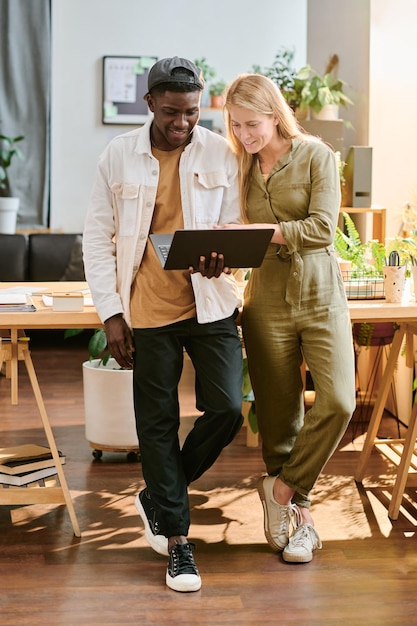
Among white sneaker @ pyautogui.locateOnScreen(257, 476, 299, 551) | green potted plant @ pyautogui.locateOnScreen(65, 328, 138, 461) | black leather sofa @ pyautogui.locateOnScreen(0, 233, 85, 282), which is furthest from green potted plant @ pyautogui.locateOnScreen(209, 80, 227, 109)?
white sneaker @ pyautogui.locateOnScreen(257, 476, 299, 551)

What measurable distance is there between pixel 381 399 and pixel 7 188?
525cm

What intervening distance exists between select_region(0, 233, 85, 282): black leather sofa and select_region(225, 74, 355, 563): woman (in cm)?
426

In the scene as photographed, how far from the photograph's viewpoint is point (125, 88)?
26.6 ft

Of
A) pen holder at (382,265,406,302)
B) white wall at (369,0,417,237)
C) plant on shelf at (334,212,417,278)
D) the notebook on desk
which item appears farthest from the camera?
white wall at (369,0,417,237)

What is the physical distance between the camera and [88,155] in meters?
8.23

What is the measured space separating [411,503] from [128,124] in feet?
18.2

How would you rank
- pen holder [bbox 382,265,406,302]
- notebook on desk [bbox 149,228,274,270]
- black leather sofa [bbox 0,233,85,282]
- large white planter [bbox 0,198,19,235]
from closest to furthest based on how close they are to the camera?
notebook on desk [bbox 149,228,274,270]
pen holder [bbox 382,265,406,302]
black leather sofa [bbox 0,233,85,282]
large white planter [bbox 0,198,19,235]

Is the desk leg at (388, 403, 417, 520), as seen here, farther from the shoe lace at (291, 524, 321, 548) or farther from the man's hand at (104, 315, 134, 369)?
the man's hand at (104, 315, 134, 369)

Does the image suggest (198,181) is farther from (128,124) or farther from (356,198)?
(128,124)

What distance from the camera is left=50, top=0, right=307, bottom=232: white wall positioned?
807 cm

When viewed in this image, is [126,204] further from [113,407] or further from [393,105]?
[393,105]

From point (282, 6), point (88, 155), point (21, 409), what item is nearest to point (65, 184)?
point (88, 155)

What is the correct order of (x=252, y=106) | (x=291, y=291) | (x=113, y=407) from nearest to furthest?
(x=252, y=106)
(x=291, y=291)
(x=113, y=407)

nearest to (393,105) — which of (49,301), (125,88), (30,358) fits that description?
(49,301)
